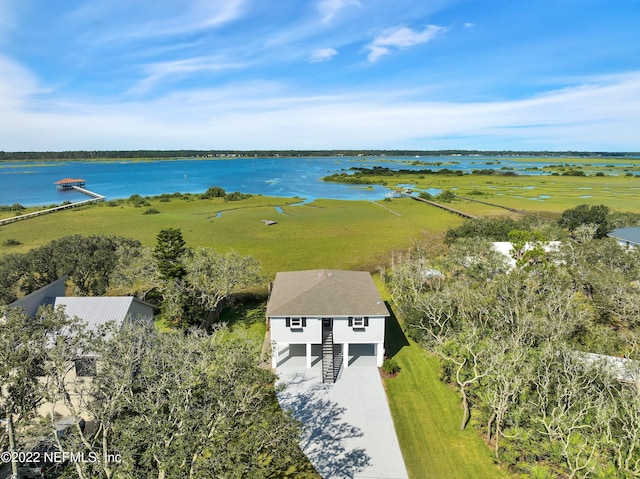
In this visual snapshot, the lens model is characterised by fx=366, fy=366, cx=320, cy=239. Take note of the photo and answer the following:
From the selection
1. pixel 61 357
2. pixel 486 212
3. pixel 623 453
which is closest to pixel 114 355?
pixel 61 357

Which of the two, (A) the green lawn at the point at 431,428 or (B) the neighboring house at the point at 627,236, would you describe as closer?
(A) the green lawn at the point at 431,428

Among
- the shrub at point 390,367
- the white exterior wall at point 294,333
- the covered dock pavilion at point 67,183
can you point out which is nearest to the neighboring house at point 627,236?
the shrub at point 390,367

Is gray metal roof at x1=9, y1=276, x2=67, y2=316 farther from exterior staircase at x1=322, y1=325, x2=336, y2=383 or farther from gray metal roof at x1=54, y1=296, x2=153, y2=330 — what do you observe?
exterior staircase at x1=322, y1=325, x2=336, y2=383

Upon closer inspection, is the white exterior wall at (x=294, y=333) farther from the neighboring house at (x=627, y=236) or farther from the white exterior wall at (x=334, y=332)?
the neighboring house at (x=627, y=236)

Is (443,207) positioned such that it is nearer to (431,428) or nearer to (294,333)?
(294,333)

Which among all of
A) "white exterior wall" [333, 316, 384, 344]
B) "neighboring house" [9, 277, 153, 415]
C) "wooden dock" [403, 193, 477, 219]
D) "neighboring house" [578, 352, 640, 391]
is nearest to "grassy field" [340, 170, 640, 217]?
"wooden dock" [403, 193, 477, 219]
